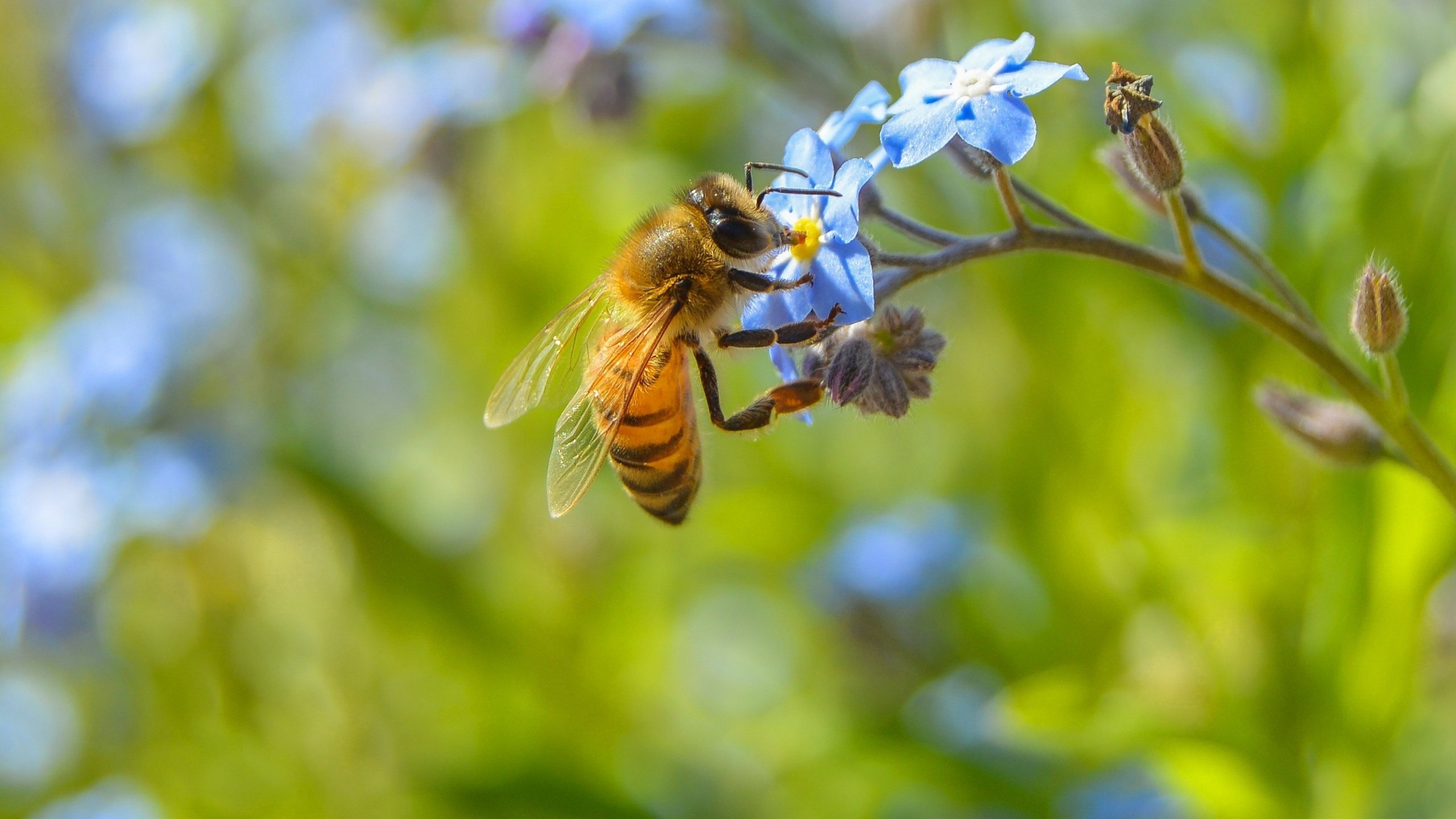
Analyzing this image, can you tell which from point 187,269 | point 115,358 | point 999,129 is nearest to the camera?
point 999,129

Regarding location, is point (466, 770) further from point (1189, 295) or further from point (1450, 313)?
point (1450, 313)

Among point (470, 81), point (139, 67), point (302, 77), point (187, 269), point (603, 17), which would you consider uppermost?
point (302, 77)

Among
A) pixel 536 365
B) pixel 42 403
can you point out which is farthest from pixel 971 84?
pixel 42 403

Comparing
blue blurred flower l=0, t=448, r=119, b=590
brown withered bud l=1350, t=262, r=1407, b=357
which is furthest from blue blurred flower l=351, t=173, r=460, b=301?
brown withered bud l=1350, t=262, r=1407, b=357

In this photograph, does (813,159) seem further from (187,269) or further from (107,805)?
(187,269)

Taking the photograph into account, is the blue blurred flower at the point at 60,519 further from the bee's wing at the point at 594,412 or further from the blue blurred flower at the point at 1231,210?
the blue blurred flower at the point at 1231,210

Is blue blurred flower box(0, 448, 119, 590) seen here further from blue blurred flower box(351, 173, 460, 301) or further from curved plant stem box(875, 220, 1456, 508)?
curved plant stem box(875, 220, 1456, 508)

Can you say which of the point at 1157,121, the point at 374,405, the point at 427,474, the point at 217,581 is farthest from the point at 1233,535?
the point at 374,405

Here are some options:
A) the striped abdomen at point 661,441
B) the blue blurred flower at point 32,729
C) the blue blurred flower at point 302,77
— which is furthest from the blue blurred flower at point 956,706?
the blue blurred flower at point 302,77

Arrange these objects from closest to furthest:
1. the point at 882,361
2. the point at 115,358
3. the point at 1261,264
A: the point at 1261,264 → the point at 882,361 → the point at 115,358
